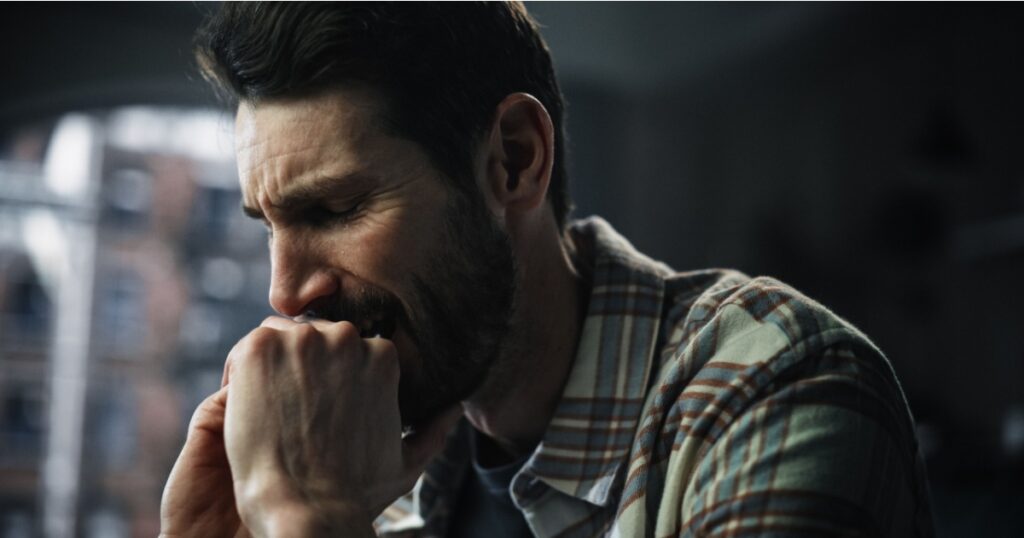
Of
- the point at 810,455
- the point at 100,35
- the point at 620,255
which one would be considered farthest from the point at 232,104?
the point at 100,35

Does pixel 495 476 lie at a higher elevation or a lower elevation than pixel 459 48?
lower

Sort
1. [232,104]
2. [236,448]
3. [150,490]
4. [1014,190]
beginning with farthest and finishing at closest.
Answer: [150,490] → [1014,190] → [232,104] → [236,448]

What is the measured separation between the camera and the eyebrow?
3.71 ft

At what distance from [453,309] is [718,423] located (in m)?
0.34

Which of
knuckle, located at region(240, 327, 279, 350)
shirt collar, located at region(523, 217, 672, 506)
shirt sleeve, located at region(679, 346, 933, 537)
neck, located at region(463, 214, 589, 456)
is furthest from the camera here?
neck, located at region(463, 214, 589, 456)

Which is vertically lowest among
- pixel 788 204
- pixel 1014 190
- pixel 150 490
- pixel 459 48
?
pixel 150 490

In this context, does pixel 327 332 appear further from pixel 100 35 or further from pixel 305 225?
pixel 100 35

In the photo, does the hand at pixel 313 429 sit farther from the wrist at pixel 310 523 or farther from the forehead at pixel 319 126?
the forehead at pixel 319 126

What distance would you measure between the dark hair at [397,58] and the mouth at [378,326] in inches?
6.7

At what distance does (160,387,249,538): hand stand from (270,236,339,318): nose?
0.15 meters

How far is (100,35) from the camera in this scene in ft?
10.1

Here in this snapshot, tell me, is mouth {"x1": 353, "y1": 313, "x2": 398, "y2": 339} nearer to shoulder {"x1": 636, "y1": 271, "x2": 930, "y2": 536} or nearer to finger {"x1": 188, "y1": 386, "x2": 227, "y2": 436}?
finger {"x1": 188, "y1": 386, "x2": 227, "y2": 436}

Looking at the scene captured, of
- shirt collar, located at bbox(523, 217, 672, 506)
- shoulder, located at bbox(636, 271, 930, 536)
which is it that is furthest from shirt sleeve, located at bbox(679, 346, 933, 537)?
Answer: shirt collar, located at bbox(523, 217, 672, 506)

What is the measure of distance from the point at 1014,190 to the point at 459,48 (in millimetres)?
2234
